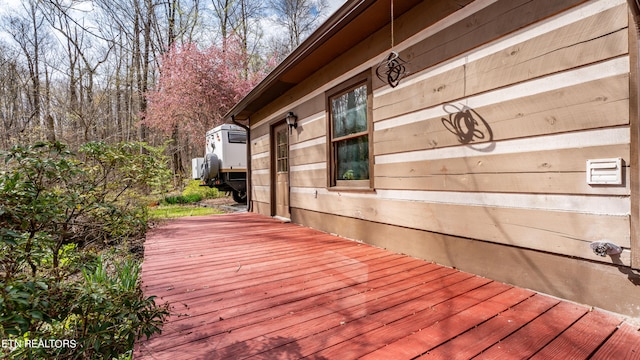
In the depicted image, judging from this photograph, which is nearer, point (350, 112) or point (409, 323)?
point (409, 323)

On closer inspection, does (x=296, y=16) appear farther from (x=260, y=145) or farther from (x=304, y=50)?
(x=304, y=50)

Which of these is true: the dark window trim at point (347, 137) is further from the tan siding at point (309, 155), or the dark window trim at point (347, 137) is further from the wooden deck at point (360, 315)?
the wooden deck at point (360, 315)

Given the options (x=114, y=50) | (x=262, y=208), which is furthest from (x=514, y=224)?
(x=114, y=50)

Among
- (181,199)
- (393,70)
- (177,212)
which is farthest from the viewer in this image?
(181,199)

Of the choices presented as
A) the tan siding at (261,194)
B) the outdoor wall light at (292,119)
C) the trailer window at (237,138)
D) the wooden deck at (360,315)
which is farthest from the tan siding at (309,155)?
the trailer window at (237,138)

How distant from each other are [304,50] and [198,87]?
8.47 m

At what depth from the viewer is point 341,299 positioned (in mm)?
1902

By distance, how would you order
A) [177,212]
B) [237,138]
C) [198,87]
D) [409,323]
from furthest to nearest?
[198,87] → [237,138] → [177,212] → [409,323]

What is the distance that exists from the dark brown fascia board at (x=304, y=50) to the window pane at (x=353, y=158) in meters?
1.16

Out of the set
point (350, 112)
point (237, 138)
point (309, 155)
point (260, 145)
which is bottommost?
point (309, 155)

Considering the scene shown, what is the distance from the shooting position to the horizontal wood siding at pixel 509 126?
1.62 meters

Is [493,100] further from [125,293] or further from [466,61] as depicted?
[125,293]

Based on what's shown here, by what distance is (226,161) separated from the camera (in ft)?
26.6

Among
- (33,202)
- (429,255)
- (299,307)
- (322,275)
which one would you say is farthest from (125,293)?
(429,255)
